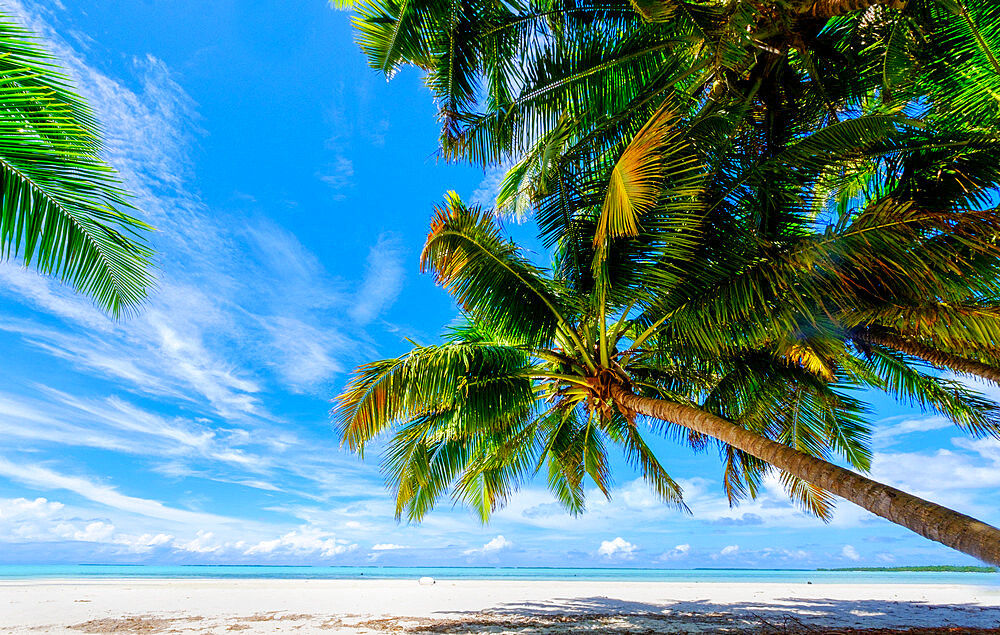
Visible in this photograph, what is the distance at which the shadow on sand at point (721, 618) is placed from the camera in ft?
23.0

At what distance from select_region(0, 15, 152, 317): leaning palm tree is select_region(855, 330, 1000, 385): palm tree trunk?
306 inches

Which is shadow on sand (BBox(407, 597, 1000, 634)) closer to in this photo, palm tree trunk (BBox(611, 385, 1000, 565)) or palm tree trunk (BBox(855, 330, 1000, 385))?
palm tree trunk (BBox(855, 330, 1000, 385))

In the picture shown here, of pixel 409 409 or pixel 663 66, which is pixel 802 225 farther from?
pixel 409 409

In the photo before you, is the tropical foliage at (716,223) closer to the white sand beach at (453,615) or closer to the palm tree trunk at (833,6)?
the palm tree trunk at (833,6)

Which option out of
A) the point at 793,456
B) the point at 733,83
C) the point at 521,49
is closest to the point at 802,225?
the point at 733,83

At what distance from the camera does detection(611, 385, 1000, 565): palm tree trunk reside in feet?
8.77

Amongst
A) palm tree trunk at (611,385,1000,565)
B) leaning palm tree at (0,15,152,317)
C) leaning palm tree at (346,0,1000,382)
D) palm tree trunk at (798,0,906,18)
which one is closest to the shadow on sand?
palm tree trunk at (611,385,1000,565)

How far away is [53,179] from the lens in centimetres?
293

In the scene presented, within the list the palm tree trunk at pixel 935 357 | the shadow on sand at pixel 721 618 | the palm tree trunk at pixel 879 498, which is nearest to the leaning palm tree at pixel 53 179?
the palm tree trunk at pixel 879 498

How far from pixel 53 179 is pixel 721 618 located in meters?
10.2

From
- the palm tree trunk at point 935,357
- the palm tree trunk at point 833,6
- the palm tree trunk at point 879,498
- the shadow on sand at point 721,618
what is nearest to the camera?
the palm tree trunk at point 879,498

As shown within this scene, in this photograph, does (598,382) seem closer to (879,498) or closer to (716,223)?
(716,223)

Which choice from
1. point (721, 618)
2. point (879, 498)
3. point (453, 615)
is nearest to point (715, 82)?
Answer: point (879, 498)

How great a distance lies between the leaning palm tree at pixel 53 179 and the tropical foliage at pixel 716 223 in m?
2.89
